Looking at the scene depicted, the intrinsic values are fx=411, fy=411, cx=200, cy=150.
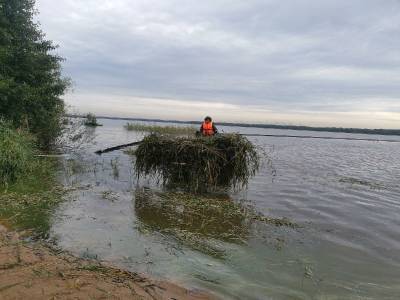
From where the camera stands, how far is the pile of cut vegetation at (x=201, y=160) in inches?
465

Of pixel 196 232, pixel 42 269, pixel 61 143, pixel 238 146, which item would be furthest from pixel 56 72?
pixel 42 269

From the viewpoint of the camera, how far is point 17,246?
5.92m

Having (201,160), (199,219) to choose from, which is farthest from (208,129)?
(199,219)

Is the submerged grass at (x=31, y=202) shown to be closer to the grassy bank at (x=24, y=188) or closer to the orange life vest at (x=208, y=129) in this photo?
the grassy bank at (x=24, y=188)

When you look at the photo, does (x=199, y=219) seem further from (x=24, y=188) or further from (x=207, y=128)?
(x=207, y=128)

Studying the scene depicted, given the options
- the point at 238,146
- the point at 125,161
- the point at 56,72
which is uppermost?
the point at 56,72

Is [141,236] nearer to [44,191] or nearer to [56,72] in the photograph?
[44,191]

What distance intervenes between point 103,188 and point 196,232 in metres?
5.03

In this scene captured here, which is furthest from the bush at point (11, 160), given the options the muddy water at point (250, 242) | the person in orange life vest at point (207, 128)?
the person in orange life vest at point (207, 128)

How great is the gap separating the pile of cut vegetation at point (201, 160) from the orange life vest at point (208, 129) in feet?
5.04

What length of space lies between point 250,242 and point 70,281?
3.70 metres

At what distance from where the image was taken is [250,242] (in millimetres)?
7512

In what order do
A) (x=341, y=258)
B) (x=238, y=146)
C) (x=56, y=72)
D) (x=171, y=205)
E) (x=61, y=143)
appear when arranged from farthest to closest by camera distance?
(x=61, y=143) < (x=56, y=72) < (x=238, y=146) < (x=171, y=205) < (x=341, y=258)

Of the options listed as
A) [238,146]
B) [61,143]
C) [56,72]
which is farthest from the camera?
[61,143]
